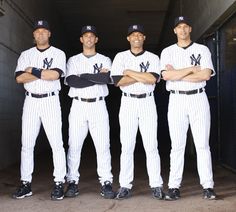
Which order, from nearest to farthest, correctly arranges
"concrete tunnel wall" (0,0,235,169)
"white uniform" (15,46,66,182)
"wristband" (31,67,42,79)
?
"wristband" (31,67,42,79)
"white uniform" (15,46,66,182)
"concrete tunnel wall" (0,0,235,169)

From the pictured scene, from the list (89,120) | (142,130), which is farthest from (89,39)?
(142,130)

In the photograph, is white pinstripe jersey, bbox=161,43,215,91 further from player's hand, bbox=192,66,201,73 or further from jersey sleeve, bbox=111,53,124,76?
jersey sleeve, bbox=111,53,124,76

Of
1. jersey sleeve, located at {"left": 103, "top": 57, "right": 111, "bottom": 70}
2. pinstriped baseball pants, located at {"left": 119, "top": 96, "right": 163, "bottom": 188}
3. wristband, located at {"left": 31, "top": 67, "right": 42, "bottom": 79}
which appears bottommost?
pinstriped baseball pants, located at {"left": 119, "top": 96, "right": 163, "bottom": 188}

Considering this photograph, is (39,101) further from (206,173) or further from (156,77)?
(206,173)

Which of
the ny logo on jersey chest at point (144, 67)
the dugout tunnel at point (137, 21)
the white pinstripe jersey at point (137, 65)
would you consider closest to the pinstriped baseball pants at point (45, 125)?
the white pinstripe jersey at point (137, 65)

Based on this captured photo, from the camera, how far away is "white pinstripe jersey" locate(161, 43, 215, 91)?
3992 millimetres

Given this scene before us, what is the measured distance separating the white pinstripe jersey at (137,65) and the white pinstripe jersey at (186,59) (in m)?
0.12

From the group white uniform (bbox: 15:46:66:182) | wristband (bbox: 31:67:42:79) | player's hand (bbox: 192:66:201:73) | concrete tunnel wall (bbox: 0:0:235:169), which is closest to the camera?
player's hand (bbox: 192:66:201:73)

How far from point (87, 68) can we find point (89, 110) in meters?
0.47

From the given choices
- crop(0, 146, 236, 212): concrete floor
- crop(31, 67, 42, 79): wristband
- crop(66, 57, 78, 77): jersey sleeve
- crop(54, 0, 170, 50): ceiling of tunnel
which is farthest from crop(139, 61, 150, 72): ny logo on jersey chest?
crop(54, 0, 170, 50): ceiling of tunnel

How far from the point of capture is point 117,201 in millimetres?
3930

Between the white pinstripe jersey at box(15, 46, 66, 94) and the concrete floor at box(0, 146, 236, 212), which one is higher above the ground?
the white pinstripe jersey at box(15, 46, 66, 94)

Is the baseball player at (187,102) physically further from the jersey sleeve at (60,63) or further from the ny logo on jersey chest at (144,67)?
the jersey sleeve at (60,63)

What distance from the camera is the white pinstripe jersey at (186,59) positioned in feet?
13.1
